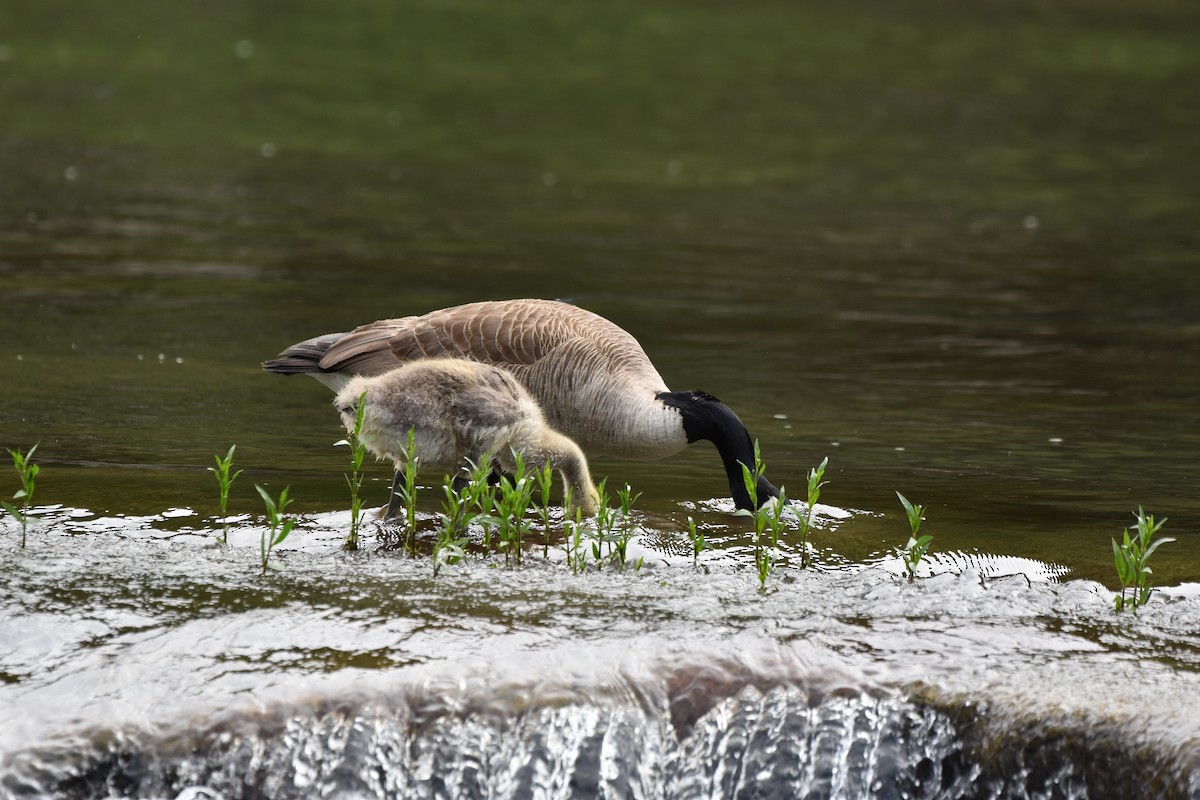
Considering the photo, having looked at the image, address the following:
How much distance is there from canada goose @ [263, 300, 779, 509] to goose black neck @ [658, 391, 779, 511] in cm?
1

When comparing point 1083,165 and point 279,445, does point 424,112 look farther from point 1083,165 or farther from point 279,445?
point 279,445

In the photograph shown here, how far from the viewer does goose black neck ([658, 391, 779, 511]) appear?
23.2 ft

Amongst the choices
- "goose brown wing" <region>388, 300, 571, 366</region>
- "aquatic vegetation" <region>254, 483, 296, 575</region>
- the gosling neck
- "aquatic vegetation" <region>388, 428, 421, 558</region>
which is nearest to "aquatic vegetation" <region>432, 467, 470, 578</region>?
"aquatic vegetation" <region>388, 428, 421, 558</region>

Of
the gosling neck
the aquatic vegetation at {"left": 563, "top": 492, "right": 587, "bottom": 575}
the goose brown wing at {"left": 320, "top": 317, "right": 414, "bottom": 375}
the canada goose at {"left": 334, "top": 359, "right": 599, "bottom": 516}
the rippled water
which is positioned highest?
the goose brown wing at {"left": 320, "top": 317, "right": 414, "bottom": 375}

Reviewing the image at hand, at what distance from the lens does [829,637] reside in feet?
A: 17.7

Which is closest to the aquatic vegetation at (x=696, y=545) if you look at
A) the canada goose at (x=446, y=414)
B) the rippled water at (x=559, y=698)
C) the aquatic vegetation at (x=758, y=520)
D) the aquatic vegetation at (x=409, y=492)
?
the aquatic vegetation at (x=758, y=520)

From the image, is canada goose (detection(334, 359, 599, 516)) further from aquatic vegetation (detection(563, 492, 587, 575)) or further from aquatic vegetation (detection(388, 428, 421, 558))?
aquatic vegetation (detection(563, 492, 587, 575))

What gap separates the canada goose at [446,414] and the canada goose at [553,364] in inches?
19.9

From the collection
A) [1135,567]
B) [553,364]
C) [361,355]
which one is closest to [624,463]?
[553,364]

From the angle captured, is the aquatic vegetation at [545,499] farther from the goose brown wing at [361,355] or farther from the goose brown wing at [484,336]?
the goose brown wing at [361,355]

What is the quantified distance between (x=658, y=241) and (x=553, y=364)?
899 cm

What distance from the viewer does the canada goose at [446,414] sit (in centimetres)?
670

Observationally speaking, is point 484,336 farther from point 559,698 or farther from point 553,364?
point 559,698

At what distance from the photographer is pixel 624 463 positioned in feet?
29.0
